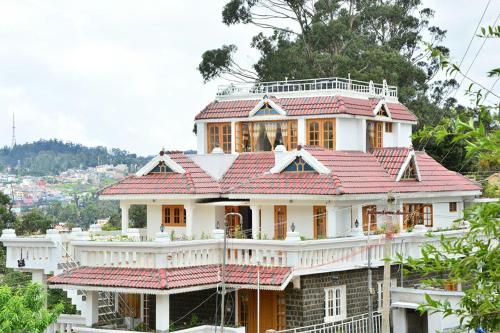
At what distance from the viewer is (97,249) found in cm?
3189

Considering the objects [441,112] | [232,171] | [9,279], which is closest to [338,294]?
[232,171]

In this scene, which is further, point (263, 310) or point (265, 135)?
point (265, 135)

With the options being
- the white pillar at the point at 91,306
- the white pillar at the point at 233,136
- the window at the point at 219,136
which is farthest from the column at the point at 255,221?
the window at the point at 219,136

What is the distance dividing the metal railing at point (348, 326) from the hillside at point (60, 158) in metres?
143

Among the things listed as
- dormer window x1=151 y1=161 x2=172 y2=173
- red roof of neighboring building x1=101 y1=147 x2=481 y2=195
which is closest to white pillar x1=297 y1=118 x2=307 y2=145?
red roof of neighboring building x1=101 y1=147 x2=481 y2=195

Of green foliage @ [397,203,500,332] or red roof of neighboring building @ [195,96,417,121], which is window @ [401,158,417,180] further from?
green foliage @ [397,203,500,332]

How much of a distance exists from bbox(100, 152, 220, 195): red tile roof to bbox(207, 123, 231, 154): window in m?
3.68

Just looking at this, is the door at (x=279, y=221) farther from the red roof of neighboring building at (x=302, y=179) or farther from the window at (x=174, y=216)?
the window at (x=174, y=216)

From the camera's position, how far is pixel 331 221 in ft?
113

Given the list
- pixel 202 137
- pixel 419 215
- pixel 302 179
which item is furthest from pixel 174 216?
pixel 419 215

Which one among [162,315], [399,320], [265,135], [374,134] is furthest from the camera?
[374,134]

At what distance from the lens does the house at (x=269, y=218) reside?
31.1m

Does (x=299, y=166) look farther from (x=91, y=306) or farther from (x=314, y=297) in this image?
(x=91, y=306)

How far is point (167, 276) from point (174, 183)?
7.29 meters
